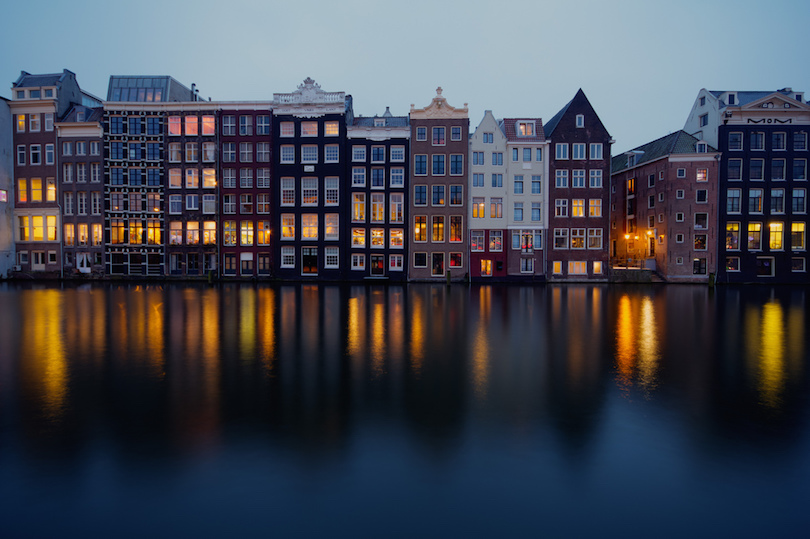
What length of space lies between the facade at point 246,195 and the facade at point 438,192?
18.2 meters

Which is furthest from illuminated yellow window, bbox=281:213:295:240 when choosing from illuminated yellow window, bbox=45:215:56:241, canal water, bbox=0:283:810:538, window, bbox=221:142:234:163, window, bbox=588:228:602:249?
window, bbox=588:228:602:249

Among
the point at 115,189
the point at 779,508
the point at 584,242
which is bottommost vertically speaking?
the point at 779,508

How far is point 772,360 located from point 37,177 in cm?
7532

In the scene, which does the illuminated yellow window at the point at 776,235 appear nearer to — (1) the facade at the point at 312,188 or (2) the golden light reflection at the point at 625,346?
(2) the golden light reflection at the point at 625,346

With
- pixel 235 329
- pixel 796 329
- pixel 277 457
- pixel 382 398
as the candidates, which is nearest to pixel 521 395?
pixel 382 398

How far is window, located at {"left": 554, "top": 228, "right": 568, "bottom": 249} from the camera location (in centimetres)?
5553

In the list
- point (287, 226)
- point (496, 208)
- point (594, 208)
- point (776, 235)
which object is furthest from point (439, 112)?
point (776, 235)

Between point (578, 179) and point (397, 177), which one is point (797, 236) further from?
point (397, 177)

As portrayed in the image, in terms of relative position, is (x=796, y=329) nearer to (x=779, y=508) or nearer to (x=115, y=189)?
(x=779, y=508)

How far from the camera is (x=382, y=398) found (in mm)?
11234

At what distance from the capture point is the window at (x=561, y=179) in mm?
55500

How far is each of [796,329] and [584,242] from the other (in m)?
33.9

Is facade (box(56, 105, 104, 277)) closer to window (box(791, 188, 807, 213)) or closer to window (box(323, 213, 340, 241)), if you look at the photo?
window (box(323, 213, 340, 241))

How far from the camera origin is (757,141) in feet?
180
